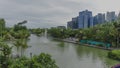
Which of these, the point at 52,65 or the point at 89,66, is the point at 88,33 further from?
the point at 52,65

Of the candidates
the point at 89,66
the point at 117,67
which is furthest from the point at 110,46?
the point at 117,67

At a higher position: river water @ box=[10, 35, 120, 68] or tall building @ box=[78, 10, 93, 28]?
tall building @ box=[78, 10, 93, 28]

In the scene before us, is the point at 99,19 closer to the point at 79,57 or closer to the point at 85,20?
the point at 85,20

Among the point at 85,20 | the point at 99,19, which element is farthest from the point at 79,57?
the point at 99,19

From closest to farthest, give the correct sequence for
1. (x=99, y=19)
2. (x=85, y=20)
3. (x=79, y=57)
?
(x=79, y=57) < (x=85, y=20) < (x=99, y=19)

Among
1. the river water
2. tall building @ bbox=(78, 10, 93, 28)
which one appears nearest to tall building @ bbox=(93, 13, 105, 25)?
tall building @ bbox=(78, 10, 93, 28)

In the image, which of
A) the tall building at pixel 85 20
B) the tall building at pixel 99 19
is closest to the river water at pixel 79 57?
the tall building at pixel 85 20

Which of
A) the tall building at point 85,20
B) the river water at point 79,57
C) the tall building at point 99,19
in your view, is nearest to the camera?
the river water at point 79,57

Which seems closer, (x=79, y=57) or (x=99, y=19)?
(x=79, y=57)

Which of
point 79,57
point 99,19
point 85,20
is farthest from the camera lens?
point 99,19

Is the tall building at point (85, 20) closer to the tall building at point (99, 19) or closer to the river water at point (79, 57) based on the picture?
the tall building at point (99, 19)

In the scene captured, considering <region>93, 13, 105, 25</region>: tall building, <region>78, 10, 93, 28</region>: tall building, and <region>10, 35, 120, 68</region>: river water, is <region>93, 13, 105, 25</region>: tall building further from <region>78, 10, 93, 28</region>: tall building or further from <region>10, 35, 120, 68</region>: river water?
<region>10, 35, 120, 68</region>: river water
